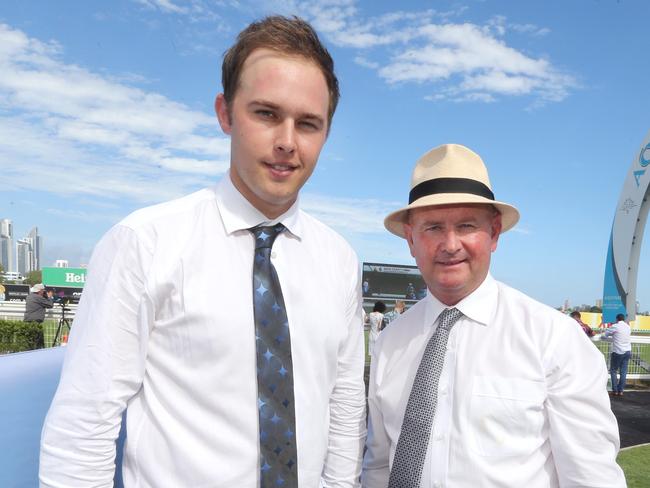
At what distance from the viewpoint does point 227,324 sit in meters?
1.60

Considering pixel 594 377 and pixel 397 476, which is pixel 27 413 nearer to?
pixel 397 476

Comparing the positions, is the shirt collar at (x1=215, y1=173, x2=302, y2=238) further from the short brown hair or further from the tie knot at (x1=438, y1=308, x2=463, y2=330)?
the tie knot at (x1=438, y1=308, x2=463, y2=330)

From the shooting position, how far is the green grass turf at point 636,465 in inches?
229

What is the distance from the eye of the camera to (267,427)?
1573 mm

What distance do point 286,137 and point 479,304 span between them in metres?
1.06

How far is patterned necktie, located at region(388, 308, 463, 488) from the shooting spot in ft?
6.37

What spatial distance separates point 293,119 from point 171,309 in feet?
2.34

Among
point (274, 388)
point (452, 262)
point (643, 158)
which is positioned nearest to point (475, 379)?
point (452, 262)

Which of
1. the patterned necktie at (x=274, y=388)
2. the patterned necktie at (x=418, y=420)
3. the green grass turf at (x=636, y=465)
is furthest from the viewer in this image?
the green grass turf at (x=636, y=465)

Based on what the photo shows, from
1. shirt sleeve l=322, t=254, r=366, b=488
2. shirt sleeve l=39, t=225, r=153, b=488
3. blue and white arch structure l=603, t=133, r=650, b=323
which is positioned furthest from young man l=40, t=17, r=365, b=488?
blue and white arch structure l=603, t=133, r=650, b=323

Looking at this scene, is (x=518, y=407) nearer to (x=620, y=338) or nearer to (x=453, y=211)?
(x=453, y=211)

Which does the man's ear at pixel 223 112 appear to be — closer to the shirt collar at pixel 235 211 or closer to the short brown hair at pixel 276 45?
the short brown hair at pixel 276 45

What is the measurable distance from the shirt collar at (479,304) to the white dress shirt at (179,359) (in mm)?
596

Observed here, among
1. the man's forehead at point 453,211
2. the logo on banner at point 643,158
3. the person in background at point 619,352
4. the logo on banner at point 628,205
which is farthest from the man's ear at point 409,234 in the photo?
the logo on banner at point 628,205
